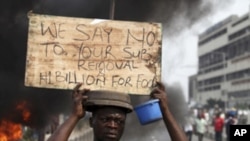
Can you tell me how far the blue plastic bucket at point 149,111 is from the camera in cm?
310

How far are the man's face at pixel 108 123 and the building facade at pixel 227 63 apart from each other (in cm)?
6317

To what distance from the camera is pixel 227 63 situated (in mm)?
88000

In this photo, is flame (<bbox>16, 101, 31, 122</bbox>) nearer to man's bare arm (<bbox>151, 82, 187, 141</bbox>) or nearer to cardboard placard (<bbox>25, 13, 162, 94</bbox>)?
cardboard placard (<bbox>25, 13, 162, 94</bbox>)

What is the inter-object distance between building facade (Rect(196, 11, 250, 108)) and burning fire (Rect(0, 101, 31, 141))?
5501 centimetres

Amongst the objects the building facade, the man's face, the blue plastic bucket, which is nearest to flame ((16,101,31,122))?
the blue plastic bucket

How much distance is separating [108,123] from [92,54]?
81 centimetres

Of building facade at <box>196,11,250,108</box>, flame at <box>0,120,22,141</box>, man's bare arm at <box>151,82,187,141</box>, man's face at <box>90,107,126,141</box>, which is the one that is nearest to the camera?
man's face at <box>90,107,126,141</box>

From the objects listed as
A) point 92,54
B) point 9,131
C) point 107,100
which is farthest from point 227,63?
point 107,100

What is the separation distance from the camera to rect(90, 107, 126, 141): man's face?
101 inches

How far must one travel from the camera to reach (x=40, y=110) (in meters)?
11.9

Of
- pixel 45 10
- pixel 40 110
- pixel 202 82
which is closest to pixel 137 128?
pixel 40 110

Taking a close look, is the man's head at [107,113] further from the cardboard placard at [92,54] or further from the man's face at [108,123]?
the cardboard placard at [92,54]

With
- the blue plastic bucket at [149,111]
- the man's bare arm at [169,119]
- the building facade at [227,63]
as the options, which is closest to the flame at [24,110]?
the blue plastic bucket at [149,111]

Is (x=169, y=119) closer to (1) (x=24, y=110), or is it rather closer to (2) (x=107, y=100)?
(2) (x=107, y=100)
